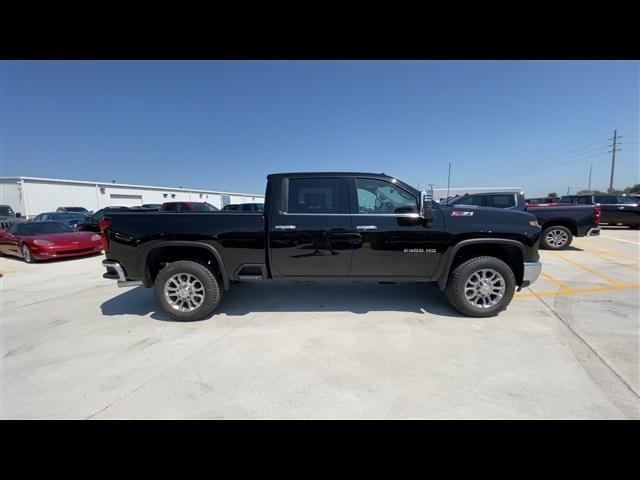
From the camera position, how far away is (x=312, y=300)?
14.2 feet

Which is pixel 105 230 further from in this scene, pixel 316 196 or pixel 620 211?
pixel 620 211

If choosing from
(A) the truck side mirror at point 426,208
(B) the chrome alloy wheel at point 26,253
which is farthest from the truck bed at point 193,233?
(B) the chrome alloy wheel at point 26,253

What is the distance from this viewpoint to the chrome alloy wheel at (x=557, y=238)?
839cm

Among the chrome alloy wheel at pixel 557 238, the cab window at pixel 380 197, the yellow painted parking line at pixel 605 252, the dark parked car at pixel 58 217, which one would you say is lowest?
the yellow painted parking line at pixel 605 252

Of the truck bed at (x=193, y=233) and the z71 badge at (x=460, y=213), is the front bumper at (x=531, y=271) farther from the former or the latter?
the truck bed at (x=193, y=233)

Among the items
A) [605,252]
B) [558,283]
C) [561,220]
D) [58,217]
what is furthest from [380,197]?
[58,217]

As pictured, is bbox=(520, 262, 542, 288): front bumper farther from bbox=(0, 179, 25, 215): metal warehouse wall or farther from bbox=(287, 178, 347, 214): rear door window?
bbox=(0, 179, 25, 215): metal warehouse wall

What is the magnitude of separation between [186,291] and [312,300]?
187cm

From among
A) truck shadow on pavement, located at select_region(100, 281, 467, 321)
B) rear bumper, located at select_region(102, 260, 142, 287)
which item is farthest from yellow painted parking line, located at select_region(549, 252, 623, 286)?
rear bumper, located at select_region(102, 260, 142, 287)

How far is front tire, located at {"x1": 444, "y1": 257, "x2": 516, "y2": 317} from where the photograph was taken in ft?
11.9

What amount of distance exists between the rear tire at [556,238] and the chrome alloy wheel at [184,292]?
9.96 meters
